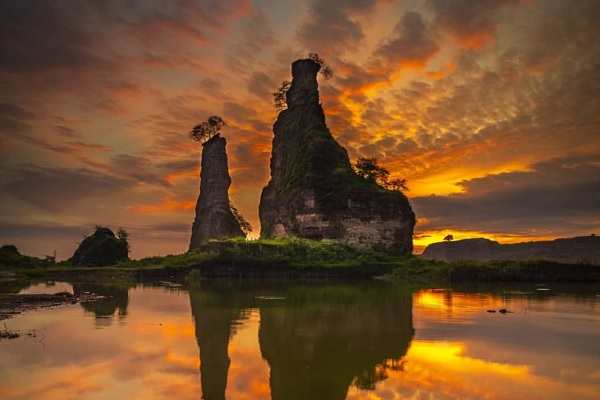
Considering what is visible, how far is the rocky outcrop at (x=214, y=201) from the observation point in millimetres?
83125

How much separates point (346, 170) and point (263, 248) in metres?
19.5

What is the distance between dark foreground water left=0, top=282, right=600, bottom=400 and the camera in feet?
26.1

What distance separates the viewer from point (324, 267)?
47156 millimetres

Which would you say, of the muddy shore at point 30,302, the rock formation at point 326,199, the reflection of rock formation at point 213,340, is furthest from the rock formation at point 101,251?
the reflection of rock formation at point 213,340

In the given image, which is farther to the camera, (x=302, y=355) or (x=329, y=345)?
(x=329, y=345)

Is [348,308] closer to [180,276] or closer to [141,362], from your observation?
[141,362]

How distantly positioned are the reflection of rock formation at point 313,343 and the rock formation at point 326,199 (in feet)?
124

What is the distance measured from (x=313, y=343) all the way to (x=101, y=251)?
215 ft

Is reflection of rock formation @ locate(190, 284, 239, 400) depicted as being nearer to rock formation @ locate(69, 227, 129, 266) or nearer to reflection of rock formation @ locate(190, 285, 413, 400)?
reflection of rock formation @ locate(190, 285, 413, 400)

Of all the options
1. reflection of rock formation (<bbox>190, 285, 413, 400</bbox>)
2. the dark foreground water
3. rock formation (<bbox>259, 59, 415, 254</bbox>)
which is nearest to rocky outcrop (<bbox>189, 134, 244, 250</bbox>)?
rock formation (<bbox>259, 59, 415, 254</bbox>)

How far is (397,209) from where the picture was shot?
199 feet

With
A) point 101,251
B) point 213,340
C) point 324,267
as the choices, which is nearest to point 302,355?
point 213,340

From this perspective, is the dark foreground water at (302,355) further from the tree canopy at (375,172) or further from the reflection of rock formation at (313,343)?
the tree canopy at (375,172)

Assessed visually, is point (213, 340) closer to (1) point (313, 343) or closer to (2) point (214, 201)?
(1) point (313, 343)
